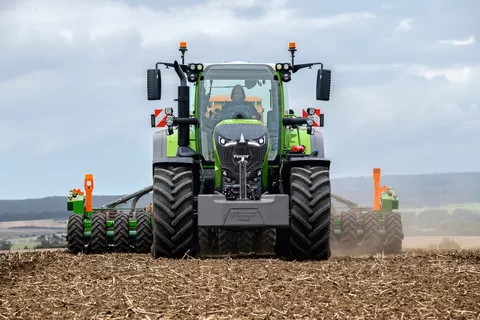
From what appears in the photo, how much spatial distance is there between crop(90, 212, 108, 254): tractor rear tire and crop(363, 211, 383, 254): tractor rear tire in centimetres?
531

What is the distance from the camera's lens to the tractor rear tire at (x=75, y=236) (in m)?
18.8

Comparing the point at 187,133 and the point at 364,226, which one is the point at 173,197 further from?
the point at 364,226

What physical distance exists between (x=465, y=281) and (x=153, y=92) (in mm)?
5747

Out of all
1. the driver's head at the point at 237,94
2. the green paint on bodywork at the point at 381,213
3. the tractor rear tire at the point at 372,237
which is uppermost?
the driver's head at the point at 237,94

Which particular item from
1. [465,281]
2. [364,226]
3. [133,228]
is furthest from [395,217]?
[465,281]

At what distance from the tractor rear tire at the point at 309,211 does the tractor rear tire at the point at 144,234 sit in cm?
528

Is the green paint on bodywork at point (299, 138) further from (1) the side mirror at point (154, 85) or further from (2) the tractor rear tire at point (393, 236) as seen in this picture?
(2) the tractor rear tire at point (393, 236)

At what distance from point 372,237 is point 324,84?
5948 mm

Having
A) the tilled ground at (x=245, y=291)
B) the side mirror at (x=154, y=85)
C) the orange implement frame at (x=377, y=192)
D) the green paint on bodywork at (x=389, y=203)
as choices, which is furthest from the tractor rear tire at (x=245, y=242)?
the orange implement frame at (x=377, y=192)

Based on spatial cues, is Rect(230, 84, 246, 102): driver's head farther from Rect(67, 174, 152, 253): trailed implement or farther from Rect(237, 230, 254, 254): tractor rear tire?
Rect(67, 174, 152, 253): trailed implement

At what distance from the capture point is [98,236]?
18656 mm

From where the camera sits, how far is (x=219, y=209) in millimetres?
13391

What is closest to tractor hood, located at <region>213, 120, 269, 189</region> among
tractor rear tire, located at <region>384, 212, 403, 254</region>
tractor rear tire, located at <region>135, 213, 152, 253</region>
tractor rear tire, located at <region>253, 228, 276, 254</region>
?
tractor rear tire, located at <region>253, 228, 276, 254</region>

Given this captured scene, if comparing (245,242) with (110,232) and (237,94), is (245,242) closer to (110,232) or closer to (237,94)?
(237,94)
